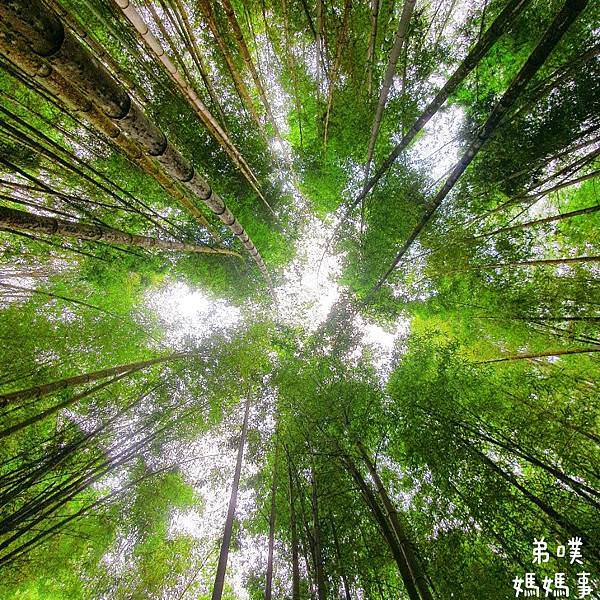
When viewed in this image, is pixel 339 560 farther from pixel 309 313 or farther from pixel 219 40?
pixel 219 40

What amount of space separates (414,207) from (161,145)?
3.95m

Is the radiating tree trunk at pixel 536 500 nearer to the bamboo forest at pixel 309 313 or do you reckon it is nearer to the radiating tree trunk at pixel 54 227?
the bamboo forest at pixel 309 313

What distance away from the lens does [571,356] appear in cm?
459

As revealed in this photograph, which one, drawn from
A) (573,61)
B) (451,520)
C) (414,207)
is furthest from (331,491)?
(573,61)

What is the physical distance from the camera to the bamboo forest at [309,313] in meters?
2.62

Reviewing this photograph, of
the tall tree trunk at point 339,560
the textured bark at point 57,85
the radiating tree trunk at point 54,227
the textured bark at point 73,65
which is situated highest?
the textured bark at point 73,65

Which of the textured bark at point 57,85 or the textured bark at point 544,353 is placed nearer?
the textured bark at point 57,85

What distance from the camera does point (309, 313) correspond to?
6086mm

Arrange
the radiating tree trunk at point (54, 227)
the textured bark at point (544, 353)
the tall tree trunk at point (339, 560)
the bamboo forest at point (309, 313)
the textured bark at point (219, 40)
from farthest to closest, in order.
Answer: the textured bark at point (544, 353) → the tall tree trunk at point (339, 560) → the bamboo forest at point (309, 313) → the textured bark at point (219, 40) → the radiating tree trunk at point (54, 227)

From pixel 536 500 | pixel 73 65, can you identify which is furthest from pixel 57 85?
pixel 536 500

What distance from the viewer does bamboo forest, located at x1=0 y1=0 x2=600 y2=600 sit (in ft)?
8.61

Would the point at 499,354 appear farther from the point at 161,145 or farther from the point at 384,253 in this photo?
the point at 161,145

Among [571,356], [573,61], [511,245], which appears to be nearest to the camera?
[573,61]

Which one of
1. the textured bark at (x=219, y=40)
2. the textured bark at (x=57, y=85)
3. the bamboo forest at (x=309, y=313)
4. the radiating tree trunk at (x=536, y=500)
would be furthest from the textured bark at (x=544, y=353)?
the textured bark at (x=57, y=85)
